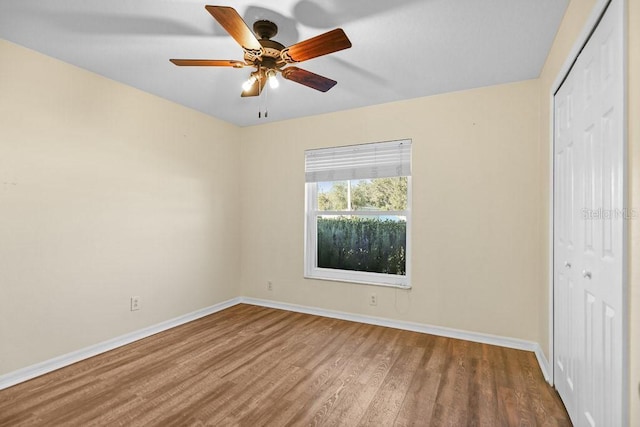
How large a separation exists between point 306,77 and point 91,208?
2.18 meters

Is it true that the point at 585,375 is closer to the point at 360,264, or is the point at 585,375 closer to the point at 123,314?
the point at 360,264

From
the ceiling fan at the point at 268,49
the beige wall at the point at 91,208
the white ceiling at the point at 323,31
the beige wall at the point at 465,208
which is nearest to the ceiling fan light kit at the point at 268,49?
the ceiling fan at the point at 268,49

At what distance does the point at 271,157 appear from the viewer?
4164mm

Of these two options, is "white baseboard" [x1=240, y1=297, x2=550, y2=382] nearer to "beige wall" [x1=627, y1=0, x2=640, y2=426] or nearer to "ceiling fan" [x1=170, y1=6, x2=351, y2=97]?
"beige wall" [x1=627, y1=0, x2=640, y2=426]

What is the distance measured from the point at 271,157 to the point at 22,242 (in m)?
2.60

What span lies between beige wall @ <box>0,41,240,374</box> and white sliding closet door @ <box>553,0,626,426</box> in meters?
3.48

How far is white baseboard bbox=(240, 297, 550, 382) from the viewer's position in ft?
9.02

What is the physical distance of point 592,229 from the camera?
1495 millimetres

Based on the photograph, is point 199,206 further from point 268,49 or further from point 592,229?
point 592,229

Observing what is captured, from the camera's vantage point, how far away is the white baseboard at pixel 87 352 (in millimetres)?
2252

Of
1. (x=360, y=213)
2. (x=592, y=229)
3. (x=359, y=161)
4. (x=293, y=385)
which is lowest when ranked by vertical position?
(x=293, y=385)

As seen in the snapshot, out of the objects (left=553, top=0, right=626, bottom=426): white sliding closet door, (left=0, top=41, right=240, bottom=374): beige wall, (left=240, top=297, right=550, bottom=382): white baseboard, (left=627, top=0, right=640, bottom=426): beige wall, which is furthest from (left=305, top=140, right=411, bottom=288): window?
(left=627, top=0, right=640, bottom=426): beige wall

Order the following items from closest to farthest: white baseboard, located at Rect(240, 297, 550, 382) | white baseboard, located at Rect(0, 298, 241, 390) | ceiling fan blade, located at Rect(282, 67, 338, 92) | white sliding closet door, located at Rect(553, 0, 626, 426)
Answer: white sliding closet door, located at Rect(553, 0, 626, 426) < ceiling fan blade, located at Rect(282, 67, 338, 92) < white baseboard, located at Rect(0, 298, 241, 390) < white baseboard, located at Rect(240, 297, 550, 382)

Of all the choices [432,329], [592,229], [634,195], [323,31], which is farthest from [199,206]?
[634,195]
